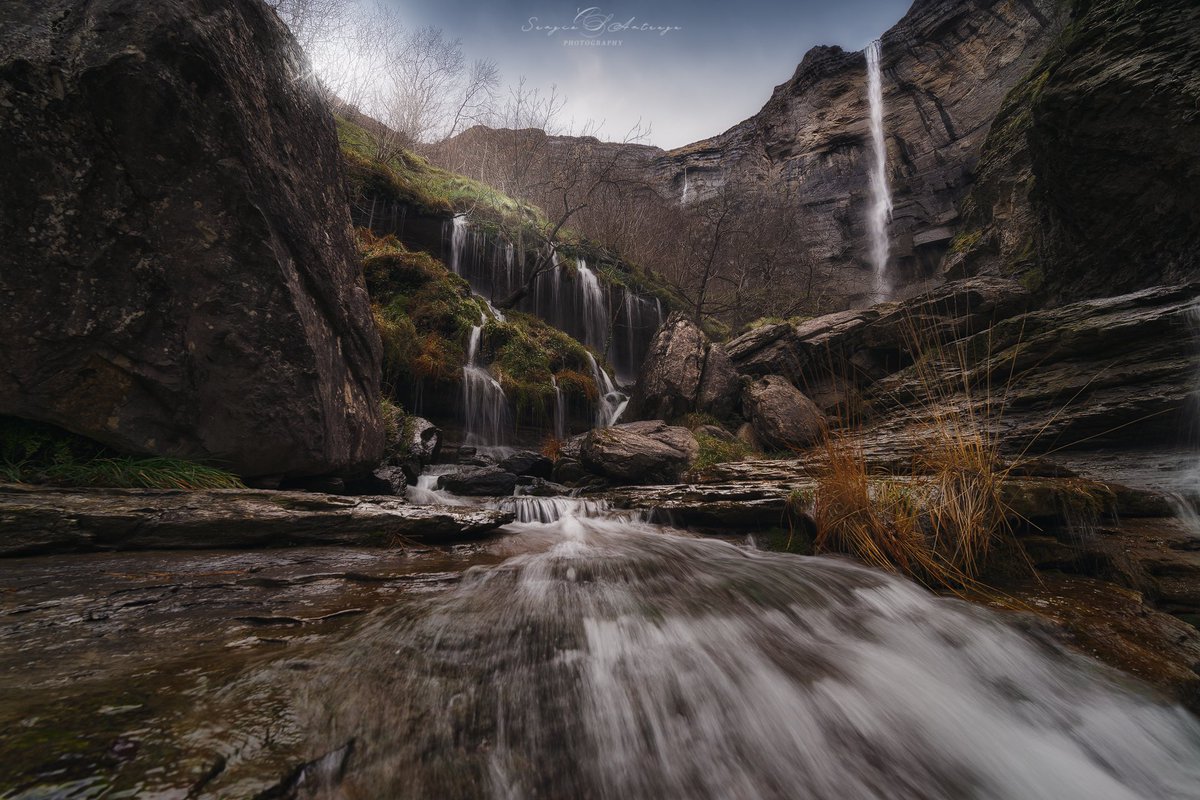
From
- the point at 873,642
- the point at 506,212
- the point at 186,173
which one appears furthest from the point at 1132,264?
the point at 506,212

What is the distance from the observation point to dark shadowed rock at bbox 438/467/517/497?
5914 millimetres

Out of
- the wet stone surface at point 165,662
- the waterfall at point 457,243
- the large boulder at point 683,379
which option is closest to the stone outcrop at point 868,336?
the large boulder at point 683,379

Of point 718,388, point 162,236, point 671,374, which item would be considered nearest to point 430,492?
point 162,236

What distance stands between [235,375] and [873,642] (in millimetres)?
4448

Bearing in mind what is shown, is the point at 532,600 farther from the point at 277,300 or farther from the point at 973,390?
the point at 973,390

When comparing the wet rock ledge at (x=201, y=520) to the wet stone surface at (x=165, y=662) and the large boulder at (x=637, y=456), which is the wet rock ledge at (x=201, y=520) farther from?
the large boulder at (x=637, y=456)

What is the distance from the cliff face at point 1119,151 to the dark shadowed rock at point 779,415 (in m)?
4.85

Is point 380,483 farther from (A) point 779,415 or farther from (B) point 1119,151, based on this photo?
(B) point 1119,151

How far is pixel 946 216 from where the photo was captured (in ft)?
74.4

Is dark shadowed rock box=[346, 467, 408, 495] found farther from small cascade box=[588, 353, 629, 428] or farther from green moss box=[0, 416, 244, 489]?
small cascade box=[588, 353, 629, 428]

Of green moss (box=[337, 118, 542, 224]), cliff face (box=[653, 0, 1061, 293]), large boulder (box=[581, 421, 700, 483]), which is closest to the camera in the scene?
large boulder (box=[581, 421, 700, 483])

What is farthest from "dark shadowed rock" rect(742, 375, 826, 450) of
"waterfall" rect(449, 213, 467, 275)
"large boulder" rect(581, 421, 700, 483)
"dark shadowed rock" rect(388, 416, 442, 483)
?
"waterfall" rect(449, 213, 467, 275)

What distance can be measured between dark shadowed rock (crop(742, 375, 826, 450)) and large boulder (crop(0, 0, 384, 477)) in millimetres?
6326

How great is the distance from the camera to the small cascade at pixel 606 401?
10320mm
